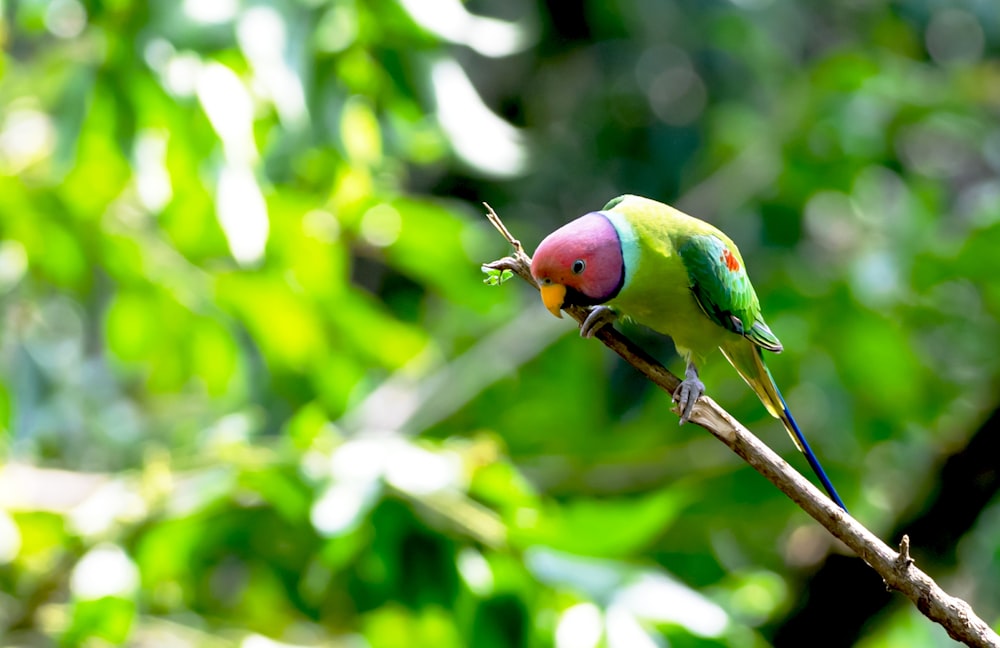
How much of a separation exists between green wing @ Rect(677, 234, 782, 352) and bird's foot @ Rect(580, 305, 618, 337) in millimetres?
91

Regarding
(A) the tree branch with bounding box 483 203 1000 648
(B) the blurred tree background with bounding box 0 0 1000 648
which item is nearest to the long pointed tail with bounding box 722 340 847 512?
(A) the tree branch with bounding box 483 203 1000 648

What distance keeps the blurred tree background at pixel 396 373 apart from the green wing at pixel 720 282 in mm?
703

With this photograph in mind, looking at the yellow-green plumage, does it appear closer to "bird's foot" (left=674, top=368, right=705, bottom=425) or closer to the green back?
the green back

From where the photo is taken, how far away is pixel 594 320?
99cm

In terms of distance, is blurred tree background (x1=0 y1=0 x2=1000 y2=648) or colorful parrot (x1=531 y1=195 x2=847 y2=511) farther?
blurred tree background (x1=0 y1=0 x2=1000 y2=648)

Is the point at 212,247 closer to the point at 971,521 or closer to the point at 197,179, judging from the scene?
the point at 197,179

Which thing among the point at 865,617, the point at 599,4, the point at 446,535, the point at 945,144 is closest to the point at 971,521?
the point at 865,617

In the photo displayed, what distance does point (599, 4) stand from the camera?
168 inches

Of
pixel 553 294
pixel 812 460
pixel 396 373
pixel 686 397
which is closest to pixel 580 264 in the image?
pixel 553 294

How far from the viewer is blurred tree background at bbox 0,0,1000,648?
5.81ft

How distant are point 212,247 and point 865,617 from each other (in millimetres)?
1718

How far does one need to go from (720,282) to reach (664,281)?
0.18ft

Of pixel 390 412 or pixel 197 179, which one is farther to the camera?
pixel 390 412

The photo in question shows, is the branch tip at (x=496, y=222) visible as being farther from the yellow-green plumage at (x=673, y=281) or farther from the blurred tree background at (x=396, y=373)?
the blurred tree background at (x=396, y=373)
